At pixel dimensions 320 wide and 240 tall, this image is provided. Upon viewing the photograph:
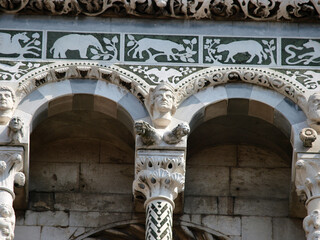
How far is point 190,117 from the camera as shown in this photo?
12.7 metres

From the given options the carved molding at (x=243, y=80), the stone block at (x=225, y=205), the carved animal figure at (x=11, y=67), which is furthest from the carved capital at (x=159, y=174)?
the carved animal figure at (x=11, y=67)

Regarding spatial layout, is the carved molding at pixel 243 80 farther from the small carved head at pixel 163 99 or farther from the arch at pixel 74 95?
the arch at pixel 74 95

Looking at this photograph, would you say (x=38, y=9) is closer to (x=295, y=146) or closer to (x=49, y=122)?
(x=49, y=122)

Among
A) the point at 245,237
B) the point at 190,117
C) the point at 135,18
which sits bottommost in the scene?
the point at 245,237

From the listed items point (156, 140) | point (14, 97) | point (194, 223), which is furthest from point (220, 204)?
point (14, 97)

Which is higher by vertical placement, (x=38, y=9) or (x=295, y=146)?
(x=38, y=9)

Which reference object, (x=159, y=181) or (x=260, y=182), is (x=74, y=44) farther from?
(x=260, y=182)

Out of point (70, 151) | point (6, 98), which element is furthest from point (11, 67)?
point (70, 151)

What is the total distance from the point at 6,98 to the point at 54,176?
42.8 inches

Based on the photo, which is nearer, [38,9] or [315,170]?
[315,170]

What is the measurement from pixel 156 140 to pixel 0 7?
196cm

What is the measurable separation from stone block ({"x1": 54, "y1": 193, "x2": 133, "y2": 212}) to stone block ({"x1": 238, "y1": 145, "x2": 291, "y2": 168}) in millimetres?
1086

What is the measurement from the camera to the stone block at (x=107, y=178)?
1334cm

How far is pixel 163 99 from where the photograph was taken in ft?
41.3
